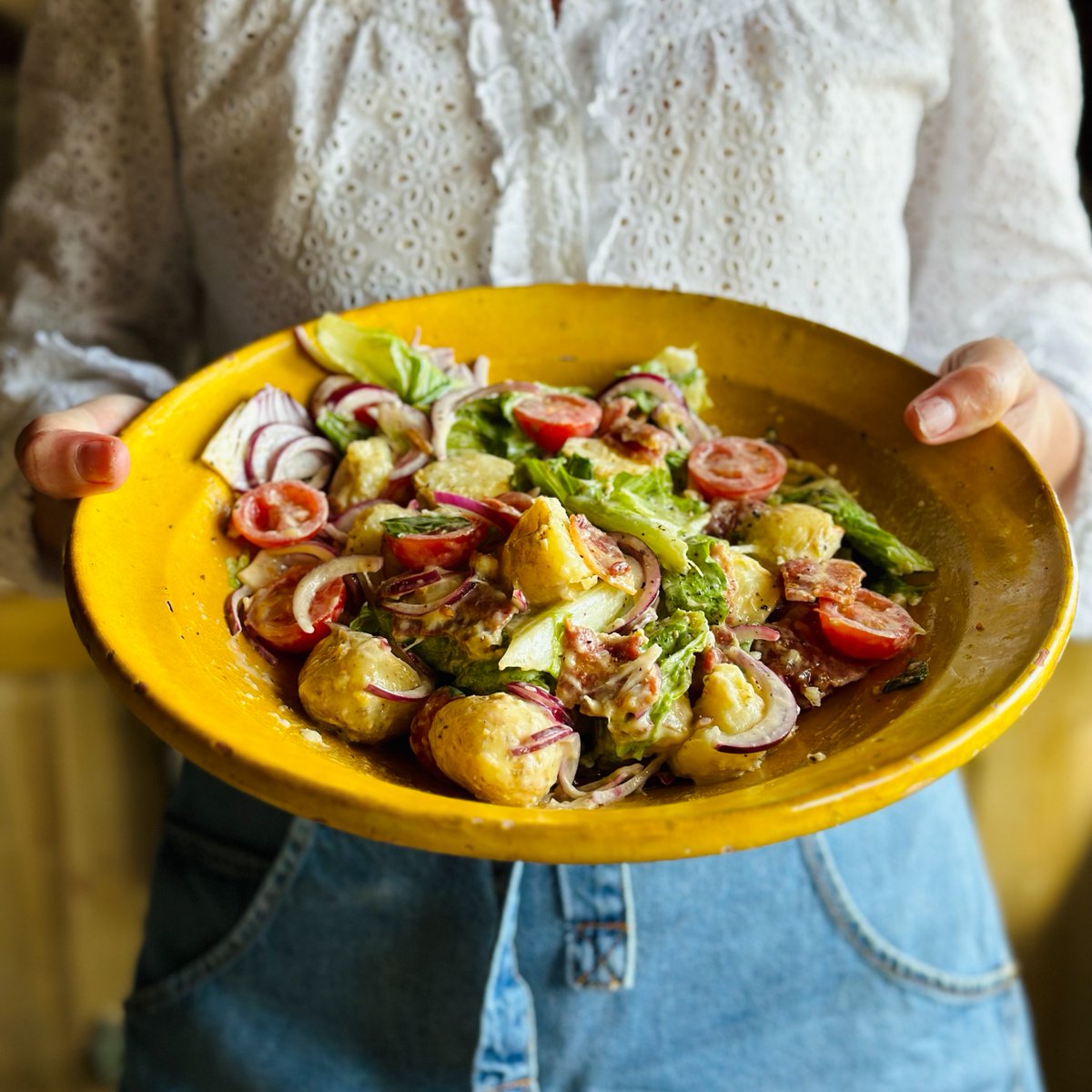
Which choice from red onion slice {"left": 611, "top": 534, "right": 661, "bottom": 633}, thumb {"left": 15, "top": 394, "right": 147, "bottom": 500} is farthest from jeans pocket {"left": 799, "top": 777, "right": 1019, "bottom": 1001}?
thumb {"left": 15, "top": 394, "right": 147, "bottom": 500}

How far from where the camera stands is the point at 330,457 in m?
1.32

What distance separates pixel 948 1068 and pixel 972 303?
1.18 metres

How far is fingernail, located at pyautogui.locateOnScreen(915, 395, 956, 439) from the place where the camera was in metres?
1.14

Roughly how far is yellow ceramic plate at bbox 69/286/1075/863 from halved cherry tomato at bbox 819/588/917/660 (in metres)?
0.02

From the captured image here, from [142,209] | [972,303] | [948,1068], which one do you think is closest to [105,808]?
[142,209]

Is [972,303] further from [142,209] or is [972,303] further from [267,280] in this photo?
[142,209]

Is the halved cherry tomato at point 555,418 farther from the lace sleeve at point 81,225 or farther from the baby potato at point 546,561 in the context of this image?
the lace sleeve at point 81,225

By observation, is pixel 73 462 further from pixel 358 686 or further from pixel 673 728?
pixel 673 728

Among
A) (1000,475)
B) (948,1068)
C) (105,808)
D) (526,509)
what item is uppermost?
(1000,475)

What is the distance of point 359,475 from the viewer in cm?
125

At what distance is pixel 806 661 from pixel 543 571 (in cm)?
27

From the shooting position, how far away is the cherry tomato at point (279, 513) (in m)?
1.17

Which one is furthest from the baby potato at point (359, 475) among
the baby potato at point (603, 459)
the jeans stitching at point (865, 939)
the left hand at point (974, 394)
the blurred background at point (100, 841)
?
the blurred background at point (100, 841)

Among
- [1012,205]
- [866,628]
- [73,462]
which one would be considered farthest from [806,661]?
[1012,205]
